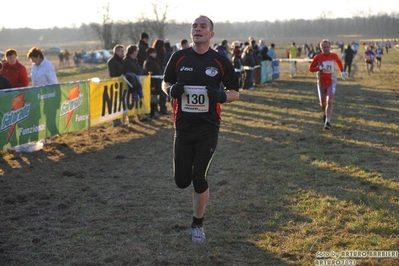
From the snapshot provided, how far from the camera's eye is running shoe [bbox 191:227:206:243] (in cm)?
541

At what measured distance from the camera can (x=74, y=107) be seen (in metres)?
11.5

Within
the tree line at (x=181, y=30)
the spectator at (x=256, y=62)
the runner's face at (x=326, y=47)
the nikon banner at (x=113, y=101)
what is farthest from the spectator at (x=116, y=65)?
the tree line at (x=181, y=30)

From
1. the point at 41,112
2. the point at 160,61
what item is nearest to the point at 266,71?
the point at 160,61

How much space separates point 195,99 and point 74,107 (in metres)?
6.73

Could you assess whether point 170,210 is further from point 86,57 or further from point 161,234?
point 86,57

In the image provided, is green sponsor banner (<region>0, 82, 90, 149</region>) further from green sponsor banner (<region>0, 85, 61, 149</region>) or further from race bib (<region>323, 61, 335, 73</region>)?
race bib (<region>323, 61, 335, 73</region>)

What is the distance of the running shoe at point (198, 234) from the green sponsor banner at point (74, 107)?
20.9 ft

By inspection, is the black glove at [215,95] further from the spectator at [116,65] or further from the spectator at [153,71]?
the spectator at [153,71]

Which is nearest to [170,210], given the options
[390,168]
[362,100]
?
[390,168]

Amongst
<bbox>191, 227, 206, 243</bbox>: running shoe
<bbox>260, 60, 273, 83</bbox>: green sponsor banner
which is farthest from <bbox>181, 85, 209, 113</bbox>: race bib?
<bbox>260, 60, 273, 83</bbox>: green sponsor banner

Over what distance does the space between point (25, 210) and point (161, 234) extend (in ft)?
6.56

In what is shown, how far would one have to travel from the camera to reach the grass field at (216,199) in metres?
5.18

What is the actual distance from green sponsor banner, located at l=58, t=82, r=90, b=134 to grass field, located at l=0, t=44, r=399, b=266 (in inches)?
15.6

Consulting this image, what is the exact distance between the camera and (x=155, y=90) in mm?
15461
